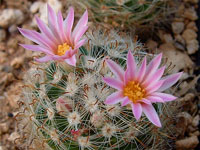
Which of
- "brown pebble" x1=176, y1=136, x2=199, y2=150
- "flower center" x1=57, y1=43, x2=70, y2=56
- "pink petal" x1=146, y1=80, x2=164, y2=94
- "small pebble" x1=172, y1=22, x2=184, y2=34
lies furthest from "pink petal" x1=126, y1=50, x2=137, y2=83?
"small pebble" x1=172, y1=22, x2=184, y2=34

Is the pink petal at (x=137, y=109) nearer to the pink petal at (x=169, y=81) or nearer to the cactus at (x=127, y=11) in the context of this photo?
the pink petal at (x=169, y=81)

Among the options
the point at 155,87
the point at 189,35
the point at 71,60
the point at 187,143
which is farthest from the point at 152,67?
the point at 189,35

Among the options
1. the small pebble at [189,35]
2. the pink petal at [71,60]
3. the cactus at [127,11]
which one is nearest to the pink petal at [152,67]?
the pink petal at [71,60]

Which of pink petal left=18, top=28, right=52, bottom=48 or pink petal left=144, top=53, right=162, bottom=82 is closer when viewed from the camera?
pink petal left=144, top=53, right=162, bottom=82

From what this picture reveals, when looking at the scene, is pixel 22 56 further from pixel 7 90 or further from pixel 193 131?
pixel 193 131

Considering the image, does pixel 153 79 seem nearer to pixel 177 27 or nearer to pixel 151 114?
pixel 151 114

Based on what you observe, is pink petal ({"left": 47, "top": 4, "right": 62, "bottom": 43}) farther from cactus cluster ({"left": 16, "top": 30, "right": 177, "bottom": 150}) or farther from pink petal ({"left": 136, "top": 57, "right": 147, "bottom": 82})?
pink petal ({"left": 136, "top": 57, "right": 147, "bottom": 82})
